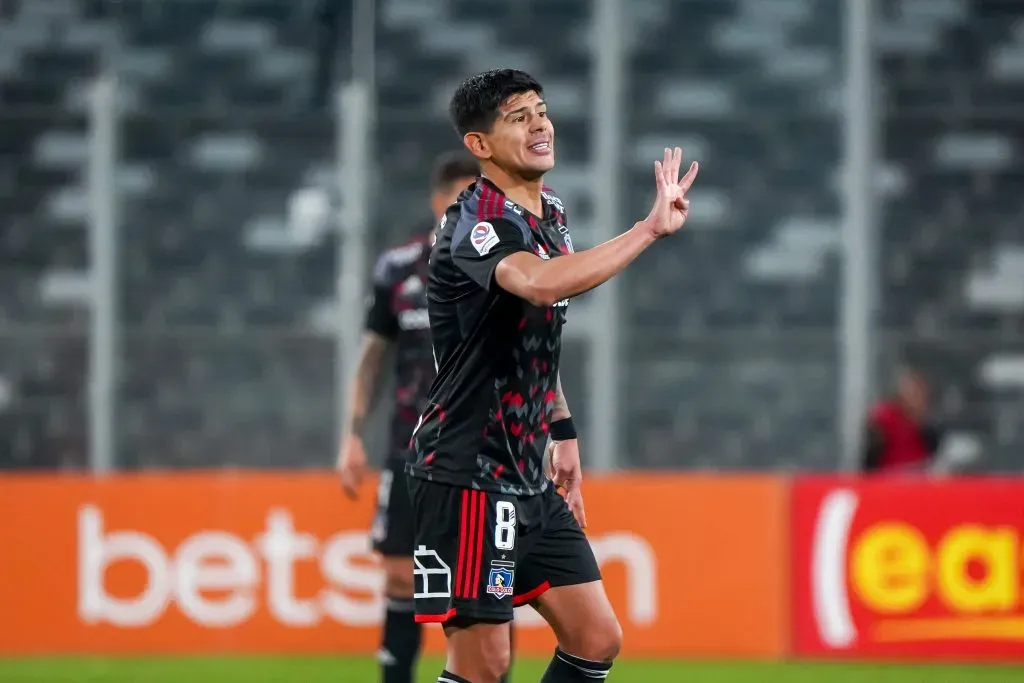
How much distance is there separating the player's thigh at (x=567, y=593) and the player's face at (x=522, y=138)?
0.87 metres

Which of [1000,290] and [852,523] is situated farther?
[1000,290]

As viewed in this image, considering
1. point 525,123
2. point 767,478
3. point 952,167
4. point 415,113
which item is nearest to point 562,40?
point 415,113

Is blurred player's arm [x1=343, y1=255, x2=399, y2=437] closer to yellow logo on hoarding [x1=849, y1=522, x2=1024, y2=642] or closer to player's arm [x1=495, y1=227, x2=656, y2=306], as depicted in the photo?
player's arm [x1=495, y1=227, x2=656, y2=306]

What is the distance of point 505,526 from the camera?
14.3 ft

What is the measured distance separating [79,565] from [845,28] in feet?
19.5

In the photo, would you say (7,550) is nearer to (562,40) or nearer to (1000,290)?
(562,40)

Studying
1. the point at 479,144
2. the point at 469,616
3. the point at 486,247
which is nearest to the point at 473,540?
the point at 469,616

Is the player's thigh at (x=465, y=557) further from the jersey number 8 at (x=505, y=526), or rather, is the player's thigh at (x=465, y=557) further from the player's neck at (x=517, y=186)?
the player's neck at (x=517, y=186)

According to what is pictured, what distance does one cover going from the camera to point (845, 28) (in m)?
11.3

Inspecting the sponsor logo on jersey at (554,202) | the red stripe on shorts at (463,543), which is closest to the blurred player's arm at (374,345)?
the sponsor logo on jersey at (554,202)

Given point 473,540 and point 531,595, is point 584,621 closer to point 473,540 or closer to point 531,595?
point 531,595

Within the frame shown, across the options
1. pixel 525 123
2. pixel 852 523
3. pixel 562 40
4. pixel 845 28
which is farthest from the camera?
pixel 562 40

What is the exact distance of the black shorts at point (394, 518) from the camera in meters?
6.08

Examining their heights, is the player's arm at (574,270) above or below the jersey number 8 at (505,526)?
above
